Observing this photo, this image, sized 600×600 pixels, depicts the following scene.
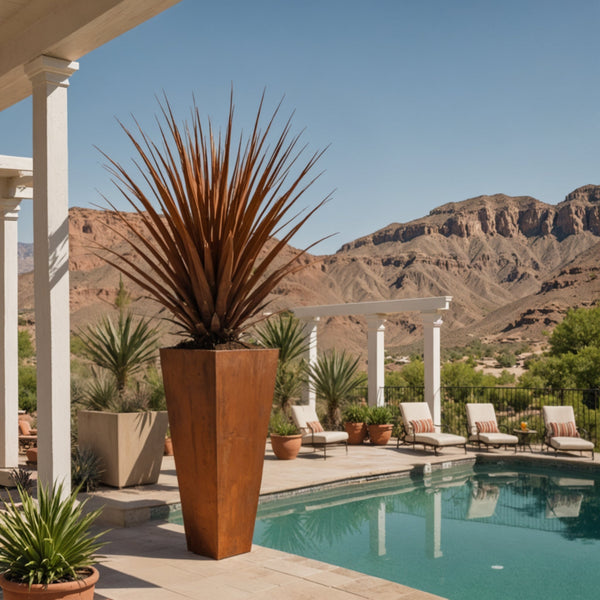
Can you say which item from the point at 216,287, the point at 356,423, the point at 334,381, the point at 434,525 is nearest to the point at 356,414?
the point at 356,423

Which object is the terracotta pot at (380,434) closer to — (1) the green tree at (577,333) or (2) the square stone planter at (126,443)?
(2) the square stone planter at (126,443)

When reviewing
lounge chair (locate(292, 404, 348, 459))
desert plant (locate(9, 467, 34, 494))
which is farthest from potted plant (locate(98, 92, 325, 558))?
lounge chair (locate(292, 404, 348, 459))

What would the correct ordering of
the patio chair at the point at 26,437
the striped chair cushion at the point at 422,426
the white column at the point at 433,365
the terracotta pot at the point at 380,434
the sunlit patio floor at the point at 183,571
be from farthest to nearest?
1. the white column at the point at 433,365
2. the terracotta pot at the point at 380,434
3. the striped chair cushion at the point at 422,426
4. the patio chair at the point at 26,437
5. the sunlit patio floor at the point at 183,571

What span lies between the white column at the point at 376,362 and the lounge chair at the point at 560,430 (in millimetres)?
3081

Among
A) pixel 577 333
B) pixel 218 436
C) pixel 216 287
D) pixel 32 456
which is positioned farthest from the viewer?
pixel 577 333

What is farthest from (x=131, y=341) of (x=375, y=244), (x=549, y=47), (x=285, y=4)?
(x=375, y=244)

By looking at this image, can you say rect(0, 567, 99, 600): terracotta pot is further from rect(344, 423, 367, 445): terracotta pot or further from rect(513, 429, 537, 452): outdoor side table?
rect(513, 429, 537, 452): outdoor side table

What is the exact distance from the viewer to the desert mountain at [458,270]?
4894 centimetres

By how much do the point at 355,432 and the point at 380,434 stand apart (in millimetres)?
451

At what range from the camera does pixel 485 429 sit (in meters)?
11.2

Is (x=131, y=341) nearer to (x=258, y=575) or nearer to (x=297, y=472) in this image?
(x=297, y=472)

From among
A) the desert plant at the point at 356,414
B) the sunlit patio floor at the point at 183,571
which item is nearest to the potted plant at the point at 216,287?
the sunlit patio floor at the point at 183,571

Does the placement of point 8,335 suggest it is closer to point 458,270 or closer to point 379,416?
point 379,416

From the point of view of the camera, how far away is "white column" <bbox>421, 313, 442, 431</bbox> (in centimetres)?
1203
